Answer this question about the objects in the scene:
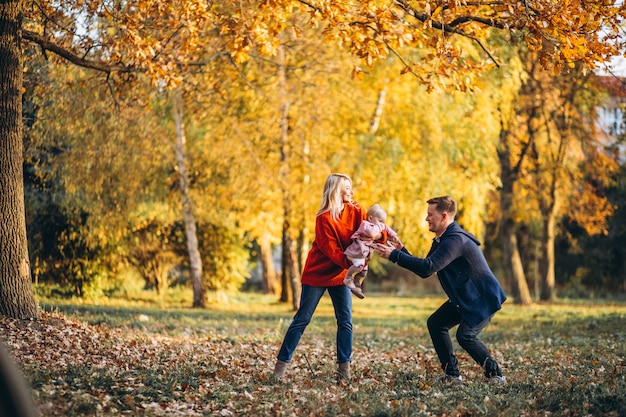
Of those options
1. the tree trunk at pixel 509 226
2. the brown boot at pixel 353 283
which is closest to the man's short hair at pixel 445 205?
the brown boot at pixel 353 283

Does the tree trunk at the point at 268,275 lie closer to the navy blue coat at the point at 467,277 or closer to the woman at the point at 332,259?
the woman at the point at 332,259

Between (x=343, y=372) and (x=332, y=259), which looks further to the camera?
(x=343, y=372)

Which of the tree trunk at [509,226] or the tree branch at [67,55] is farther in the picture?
the tree trunk at [509,226]

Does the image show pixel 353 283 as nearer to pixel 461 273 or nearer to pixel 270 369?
pixel 461 273

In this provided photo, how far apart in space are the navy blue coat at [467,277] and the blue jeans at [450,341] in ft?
0.60

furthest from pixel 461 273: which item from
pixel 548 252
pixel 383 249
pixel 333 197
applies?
pixel 548 252

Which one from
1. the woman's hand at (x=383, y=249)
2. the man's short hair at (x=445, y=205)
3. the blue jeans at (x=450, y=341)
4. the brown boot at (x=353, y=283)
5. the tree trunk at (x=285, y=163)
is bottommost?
the blue jeans at (x=450, y=341)

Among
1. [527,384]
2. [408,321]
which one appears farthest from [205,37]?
[527,384]

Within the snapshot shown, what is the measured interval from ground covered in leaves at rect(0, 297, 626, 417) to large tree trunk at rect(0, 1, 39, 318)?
386 millimetres

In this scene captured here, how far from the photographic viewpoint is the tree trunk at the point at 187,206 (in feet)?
64.4

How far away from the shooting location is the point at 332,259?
24.7 ft

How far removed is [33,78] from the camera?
14.5 m

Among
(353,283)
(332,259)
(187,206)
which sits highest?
(187,206)

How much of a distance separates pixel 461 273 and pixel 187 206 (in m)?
13.5
